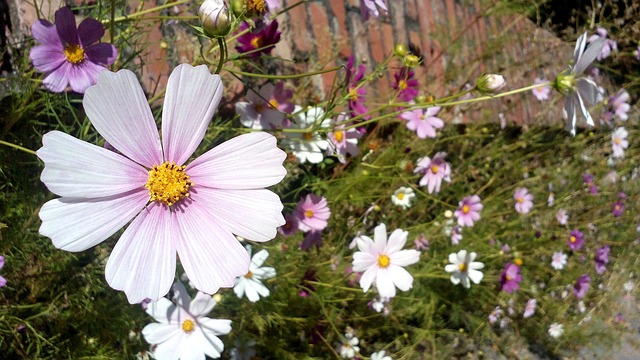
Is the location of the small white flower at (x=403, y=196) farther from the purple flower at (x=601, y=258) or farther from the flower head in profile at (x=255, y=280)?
the purple flower at (x=601, y=258)

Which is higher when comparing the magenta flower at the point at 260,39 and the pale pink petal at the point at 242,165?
the magenta flower at the point at 260,39

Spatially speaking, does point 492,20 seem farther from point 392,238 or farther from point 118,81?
point 118,81

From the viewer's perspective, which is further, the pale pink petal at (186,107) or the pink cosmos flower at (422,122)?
the pink cosmos flower at (422,122)

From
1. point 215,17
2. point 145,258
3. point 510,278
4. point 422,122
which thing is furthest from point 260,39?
point 510,278

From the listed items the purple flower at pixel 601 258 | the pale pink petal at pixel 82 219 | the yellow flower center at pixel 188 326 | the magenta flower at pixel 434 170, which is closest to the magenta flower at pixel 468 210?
the magenta flower at pixel 434 170

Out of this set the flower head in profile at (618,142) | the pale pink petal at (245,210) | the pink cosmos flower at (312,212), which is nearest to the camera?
the pale pink petal at (245,210)

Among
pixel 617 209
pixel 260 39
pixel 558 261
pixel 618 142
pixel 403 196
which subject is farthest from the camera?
pixel 618 142

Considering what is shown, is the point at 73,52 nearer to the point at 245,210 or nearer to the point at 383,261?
the point at 245,210
